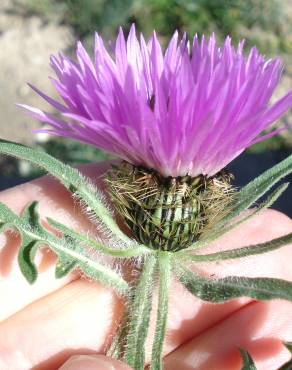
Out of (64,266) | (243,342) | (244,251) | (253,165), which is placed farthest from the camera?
(253,165)

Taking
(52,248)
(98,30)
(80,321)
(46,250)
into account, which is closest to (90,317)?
(80,321)

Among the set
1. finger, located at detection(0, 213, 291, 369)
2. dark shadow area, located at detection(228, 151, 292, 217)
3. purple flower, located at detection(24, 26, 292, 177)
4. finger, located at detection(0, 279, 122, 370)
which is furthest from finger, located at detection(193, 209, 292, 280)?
dark shadow area, located at detection(228, 151, 292, 217)

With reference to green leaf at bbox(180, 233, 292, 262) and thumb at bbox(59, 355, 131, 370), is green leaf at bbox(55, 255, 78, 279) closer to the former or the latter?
thumb at bbox(59, 355, 131, 370)

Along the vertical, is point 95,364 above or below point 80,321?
above

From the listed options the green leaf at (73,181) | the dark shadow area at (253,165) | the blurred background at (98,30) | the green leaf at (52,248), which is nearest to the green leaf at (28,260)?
the green leaf at (52,248)

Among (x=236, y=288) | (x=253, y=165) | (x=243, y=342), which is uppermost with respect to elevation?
(x=236, y=288)

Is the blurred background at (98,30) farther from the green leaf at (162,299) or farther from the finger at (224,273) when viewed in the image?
the green leaf at (162,299)

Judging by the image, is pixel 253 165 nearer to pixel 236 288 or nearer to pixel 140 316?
pixel 140 316
